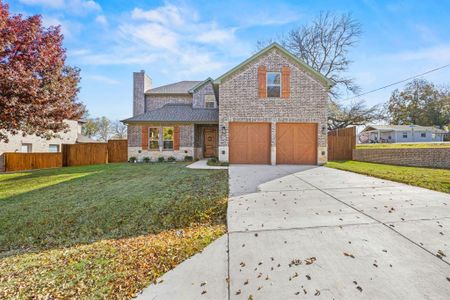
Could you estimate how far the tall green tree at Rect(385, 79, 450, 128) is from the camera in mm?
43344

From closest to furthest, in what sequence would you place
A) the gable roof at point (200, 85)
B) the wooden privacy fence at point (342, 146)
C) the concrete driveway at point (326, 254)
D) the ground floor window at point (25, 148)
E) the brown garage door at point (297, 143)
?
the concrete driveway at point (326, 254), the brown garage door at point (297, 143), the wooden privacy fence at point (342, 146), the ground floor window at point (25, 148), the gable roof at point (200, 85)

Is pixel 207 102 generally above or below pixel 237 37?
below

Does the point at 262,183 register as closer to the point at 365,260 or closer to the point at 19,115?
the point at 365,260

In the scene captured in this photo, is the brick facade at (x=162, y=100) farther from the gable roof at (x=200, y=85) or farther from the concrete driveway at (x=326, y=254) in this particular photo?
the concrete driveway at (x=326, y=254)

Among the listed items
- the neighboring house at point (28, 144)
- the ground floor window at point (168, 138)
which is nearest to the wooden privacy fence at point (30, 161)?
the neighboring house at point (28, 144)

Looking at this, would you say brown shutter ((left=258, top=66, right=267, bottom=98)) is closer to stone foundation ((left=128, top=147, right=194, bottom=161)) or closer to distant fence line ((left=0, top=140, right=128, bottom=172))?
stone foundation ((left=128, top=147, right=194, bottom=161))

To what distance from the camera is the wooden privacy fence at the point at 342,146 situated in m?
16.2

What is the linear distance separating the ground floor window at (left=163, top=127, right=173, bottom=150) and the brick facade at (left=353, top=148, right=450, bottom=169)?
13.6 m

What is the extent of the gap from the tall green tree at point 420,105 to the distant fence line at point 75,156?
4775 cm

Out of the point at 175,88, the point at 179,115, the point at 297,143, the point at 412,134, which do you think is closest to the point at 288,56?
the point at 297,143

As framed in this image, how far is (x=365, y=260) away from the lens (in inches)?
110

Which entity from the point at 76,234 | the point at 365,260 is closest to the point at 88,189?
the point at 76,234

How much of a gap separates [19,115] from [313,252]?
37.1ft

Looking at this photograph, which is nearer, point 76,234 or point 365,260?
point 365,260
